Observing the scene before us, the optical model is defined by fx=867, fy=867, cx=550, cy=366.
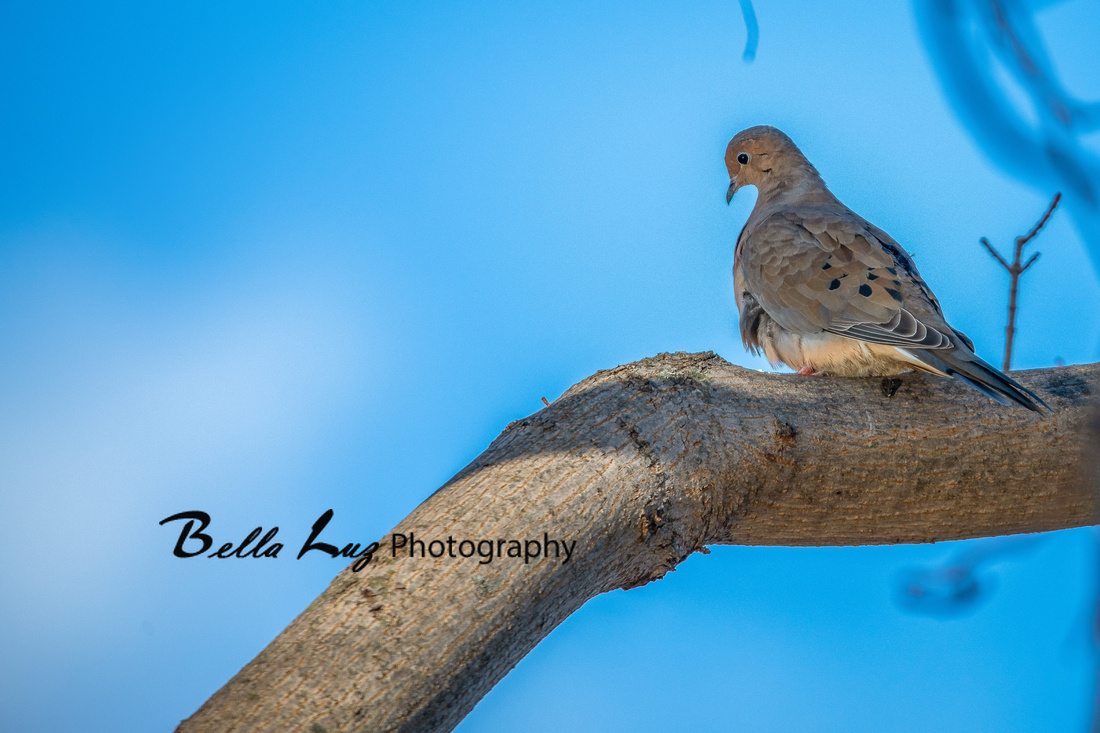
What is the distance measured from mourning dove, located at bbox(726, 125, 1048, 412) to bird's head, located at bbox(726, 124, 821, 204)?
0.71ft

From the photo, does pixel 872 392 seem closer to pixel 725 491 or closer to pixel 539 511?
pixel 725 491

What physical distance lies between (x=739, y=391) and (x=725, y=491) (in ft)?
0.84

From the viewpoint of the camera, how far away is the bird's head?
3129 millimetres

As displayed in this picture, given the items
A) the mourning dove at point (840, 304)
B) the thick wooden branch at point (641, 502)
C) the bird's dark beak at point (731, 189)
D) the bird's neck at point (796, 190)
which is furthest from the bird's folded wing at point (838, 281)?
the bird's dark beak at point (731, 189)

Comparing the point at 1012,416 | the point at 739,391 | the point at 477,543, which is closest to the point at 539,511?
the point at 477,543

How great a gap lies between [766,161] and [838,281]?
1005 mm

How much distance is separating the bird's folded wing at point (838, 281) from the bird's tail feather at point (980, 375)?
3cm

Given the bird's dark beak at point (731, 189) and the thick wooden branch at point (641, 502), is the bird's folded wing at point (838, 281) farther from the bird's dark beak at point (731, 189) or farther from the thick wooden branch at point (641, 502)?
the bird's dark beak at point (731, 189)

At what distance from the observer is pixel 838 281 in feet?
7.68

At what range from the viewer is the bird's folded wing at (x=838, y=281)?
2145 millimetres

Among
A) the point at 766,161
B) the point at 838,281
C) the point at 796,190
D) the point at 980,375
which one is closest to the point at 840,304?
the point at 838,281

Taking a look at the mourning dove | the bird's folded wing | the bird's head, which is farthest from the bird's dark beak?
the bird's folded wing

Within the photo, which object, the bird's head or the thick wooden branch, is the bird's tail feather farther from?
the bird's head

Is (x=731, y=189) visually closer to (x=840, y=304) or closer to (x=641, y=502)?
(x=840, y=304)
